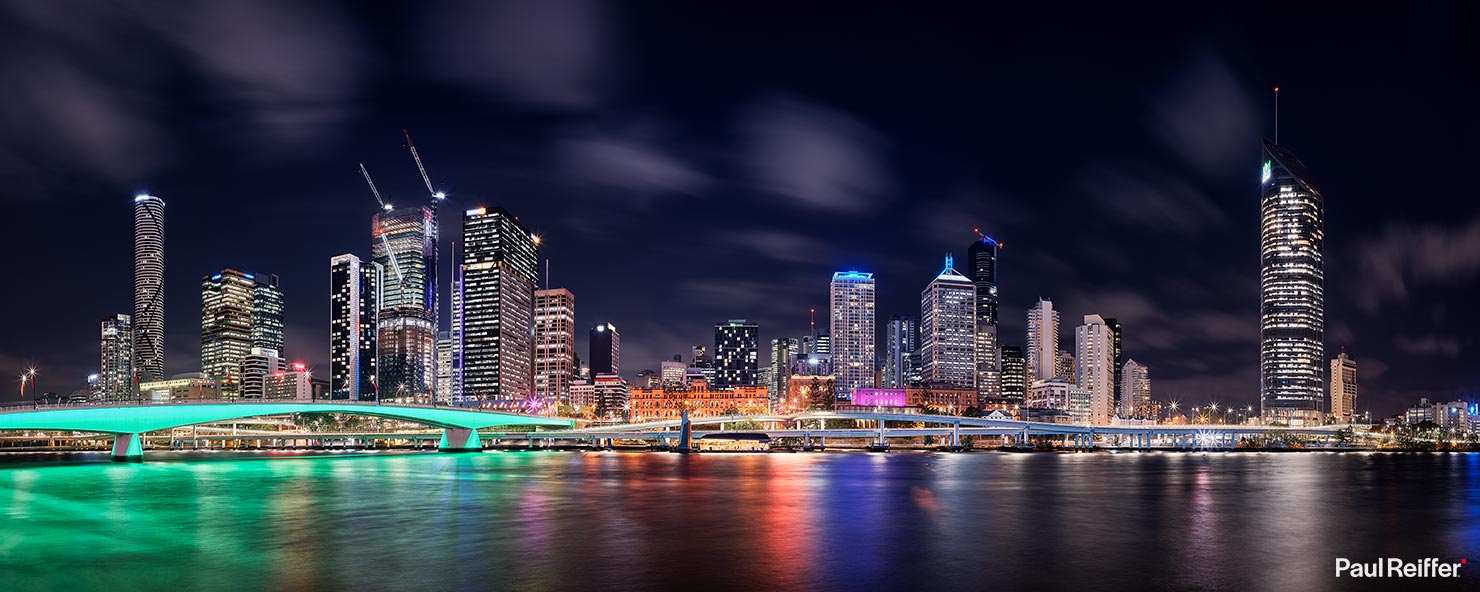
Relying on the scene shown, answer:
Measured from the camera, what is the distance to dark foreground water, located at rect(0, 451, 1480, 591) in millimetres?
31656

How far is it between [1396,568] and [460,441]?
18490 cm

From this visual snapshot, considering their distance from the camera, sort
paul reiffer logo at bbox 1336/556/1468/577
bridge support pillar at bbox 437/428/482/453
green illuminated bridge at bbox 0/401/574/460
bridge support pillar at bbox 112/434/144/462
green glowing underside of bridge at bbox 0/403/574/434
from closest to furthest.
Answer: paul reiffer logo at bbox 1336/556/1468/577
green glowing underside of bridge at bbox 0/403/574/434
green illuminated bridge at bbox 0/401/574/460
bridge support pillar at bbox 112/434/144/462
bridge support pillar at bbox 437/428/482/453

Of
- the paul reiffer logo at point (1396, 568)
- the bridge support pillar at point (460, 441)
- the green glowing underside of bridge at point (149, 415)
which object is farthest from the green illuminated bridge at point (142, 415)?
the paul reiffer logo at point (1396, 568)

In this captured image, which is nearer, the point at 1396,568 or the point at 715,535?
the point at 1396,568

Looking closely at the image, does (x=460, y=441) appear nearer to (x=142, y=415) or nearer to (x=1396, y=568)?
(x=142, y=415)

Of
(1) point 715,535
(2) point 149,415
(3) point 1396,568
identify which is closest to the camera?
(3) point 1396,568

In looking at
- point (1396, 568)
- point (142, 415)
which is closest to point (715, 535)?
point (1396, 568)

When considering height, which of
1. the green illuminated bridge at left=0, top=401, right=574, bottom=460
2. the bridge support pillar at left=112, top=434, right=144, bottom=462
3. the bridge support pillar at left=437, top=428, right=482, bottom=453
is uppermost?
the green illuminated bridge at left=0, top=401, right=574, bottom=460

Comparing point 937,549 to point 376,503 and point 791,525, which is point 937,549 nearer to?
point 791,525

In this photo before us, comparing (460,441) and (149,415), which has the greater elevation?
(149,415)

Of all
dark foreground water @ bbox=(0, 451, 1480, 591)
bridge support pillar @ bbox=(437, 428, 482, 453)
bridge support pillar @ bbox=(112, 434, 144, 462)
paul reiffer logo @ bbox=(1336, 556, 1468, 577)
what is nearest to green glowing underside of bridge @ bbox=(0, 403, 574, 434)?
bridge support pillar @ bbox=(112, 434, 144, 462)

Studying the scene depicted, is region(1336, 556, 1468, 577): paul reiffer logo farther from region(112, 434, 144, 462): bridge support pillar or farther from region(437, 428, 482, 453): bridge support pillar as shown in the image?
region(437, 428, 482, 453): bridge support pillar

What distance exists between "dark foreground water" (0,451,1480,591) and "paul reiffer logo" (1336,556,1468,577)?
0.71m

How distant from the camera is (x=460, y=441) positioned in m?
200
